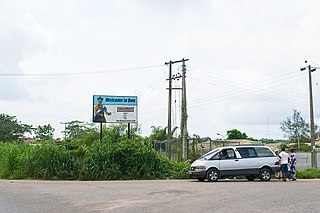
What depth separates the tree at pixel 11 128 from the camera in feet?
210

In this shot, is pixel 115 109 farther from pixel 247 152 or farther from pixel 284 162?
pixel 284 162

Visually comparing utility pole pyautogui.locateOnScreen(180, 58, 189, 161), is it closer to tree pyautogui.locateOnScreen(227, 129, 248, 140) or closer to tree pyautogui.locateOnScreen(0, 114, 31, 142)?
tree pyautogui.locateOnScreen(0, 114, 31, 142)

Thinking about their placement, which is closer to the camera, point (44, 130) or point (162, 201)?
point (162, 201)

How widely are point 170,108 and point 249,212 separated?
25.0 meters

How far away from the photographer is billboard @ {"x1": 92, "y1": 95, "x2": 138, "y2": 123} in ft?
95.1

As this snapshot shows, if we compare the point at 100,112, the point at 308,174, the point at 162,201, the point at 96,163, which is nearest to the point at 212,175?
the point at 96,163

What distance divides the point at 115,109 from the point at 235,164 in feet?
36.7

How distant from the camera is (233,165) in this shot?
2083cm

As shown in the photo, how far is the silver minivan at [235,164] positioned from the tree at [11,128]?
47.3 m

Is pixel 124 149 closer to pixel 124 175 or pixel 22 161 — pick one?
pixel 124 175

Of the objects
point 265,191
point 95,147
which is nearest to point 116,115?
point 95,147

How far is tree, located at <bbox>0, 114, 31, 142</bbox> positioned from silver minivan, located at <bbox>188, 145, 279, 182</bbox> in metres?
47.3

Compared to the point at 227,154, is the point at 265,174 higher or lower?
lower

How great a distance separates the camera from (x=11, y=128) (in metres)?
65.4
